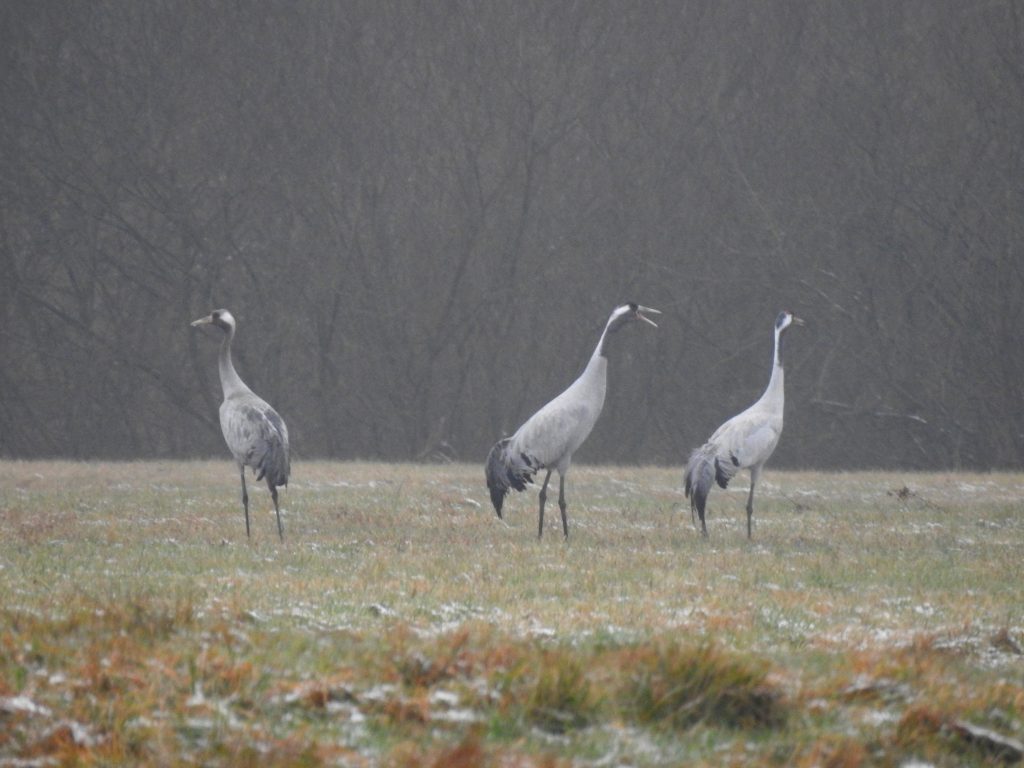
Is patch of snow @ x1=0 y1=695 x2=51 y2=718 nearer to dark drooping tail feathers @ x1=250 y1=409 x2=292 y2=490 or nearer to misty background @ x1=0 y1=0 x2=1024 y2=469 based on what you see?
dark drooping tail feathers @ x1=250 y1=409 x2=292 y2=490

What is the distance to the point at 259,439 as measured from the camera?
45.3ft

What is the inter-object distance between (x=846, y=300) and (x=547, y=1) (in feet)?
28.8

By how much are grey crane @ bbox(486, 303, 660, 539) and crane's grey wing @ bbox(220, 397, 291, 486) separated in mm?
1896

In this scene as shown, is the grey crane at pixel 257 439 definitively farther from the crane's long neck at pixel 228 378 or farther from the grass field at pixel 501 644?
the grass field at pixel 501 644

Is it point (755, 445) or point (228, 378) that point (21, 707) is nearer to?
point (228, 378)

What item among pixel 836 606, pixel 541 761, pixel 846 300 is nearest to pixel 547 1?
pixel 846 300

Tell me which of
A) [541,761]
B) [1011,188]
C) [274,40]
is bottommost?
[541,761]

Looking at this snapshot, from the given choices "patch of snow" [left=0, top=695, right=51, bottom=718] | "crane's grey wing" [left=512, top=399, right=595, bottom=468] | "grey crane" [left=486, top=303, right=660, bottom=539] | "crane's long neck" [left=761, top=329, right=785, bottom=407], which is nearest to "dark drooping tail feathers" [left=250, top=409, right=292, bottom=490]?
"grey crane" [left=486, top=303, right=660, bottom=539]

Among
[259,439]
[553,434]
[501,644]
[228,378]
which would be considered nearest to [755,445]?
[553,434]

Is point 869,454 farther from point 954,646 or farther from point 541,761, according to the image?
point 541,761

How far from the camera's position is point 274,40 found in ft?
105

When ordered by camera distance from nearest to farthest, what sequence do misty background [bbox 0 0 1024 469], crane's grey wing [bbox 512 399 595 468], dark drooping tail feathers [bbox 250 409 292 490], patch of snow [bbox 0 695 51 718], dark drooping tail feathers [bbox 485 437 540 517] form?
1. patch of snow [bbox 0 695 51 718]
2. dark drooping tail feathers [bbox 250 409 292 490]
3. crane's grey wing [bbox 512 399 595 468]
4. dark drooping tail feathers [bbox 485 437 540 517]
5. misty background [bbox 0 0 1024 469]

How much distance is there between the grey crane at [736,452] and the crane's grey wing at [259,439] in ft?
11.7

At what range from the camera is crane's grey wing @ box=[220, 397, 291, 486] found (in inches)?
541
